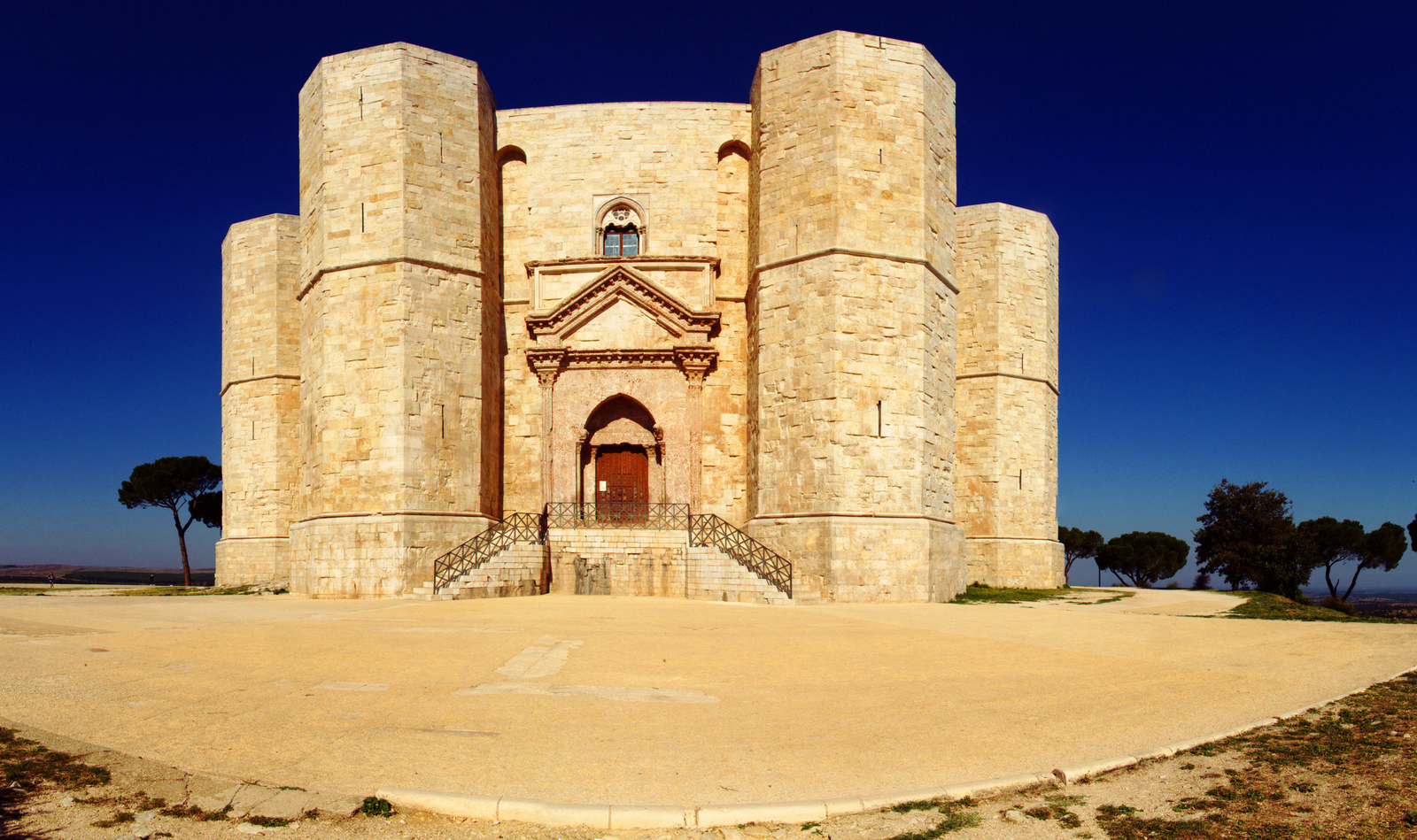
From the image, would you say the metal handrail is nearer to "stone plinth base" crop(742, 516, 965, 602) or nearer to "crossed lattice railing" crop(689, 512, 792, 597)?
"crossed lattice railing" crop(689, 512, 792, 597)

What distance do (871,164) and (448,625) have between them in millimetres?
12083

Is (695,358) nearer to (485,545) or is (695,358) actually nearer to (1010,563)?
(485,545)

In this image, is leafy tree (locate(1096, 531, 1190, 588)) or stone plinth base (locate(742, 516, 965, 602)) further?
leafy tree (locate(1096, 531, 1190, 588))

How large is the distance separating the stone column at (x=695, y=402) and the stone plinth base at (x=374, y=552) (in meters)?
5.06

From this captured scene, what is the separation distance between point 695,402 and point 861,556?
5.32m

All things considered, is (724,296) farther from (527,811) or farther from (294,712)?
(527,811)

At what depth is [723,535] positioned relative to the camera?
1798 centimetres

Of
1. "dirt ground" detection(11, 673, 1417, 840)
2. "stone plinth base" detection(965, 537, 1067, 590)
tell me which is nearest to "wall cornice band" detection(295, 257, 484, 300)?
"stone plinth base" detection(965, 537, 1067, 590)

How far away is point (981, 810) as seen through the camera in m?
4.47

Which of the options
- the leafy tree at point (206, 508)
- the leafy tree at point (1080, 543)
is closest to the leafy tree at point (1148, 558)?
the leafy tree at point (1080, 543)

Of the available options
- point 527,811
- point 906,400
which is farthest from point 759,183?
point 527,811

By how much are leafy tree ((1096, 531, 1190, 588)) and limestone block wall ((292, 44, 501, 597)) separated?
3062cm

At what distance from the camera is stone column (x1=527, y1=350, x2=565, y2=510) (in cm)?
2044

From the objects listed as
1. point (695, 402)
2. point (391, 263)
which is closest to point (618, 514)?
point (695, 402)
